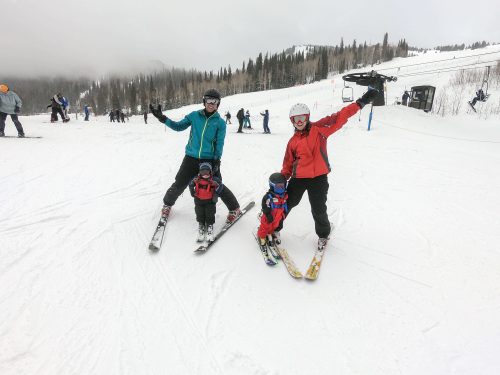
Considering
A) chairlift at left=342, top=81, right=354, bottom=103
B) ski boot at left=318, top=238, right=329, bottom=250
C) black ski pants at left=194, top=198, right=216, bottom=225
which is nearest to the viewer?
ski boot at left=318, top=238, right=329, bottom=250

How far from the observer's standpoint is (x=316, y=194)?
11.5 feet

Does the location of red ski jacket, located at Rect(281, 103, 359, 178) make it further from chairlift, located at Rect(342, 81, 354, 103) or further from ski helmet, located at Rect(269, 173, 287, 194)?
chairlift, located at Rect(342, 81, 354, 103)

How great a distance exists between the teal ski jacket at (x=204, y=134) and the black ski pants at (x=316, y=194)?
1202 millimetres

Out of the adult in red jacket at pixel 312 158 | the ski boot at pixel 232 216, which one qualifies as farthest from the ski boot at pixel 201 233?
the adult in red jacket at pixel 312 158

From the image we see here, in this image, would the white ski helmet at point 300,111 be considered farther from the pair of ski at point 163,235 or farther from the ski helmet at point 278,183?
→ the pair of ski at point 163,235

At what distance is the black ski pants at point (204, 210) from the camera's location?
152 inches

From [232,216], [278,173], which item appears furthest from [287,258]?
[232,216]

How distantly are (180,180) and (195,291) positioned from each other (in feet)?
5.99

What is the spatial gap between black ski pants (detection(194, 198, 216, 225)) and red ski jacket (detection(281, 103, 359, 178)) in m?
1.27

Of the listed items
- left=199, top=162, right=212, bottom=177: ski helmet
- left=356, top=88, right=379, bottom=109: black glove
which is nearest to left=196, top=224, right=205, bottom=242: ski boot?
left=199, top=162, right=212, bottom=177: ski helmet

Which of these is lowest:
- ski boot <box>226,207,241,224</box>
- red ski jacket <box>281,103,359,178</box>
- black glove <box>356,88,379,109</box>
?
ski boot <box>226,207,241,224</box>

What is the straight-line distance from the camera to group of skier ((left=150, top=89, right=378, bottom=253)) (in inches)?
135

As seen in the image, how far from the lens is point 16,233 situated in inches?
147

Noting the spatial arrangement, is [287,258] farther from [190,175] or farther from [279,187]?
[190,175]
